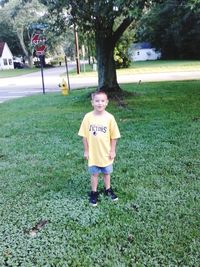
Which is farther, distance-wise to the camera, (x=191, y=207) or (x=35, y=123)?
(x=35, y=123)

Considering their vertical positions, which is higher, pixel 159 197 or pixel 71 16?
pixel 71 16

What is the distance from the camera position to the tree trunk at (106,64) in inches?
458

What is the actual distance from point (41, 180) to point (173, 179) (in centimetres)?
165

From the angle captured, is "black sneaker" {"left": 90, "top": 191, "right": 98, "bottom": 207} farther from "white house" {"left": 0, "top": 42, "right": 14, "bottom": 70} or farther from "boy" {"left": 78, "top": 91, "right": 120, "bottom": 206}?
"white house" {"left": 0, "top": 42, "right": 14, "bottom": 70}

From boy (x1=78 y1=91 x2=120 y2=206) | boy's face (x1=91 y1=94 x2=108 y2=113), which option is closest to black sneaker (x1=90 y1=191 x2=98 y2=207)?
boy (x1=78 y1=91 x2=120 y2=206)

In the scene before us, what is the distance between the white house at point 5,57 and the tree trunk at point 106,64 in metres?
56.6

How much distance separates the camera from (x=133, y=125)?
7359mm

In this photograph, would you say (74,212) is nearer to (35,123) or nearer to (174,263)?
(174,263)

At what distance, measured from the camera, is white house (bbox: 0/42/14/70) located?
6581 cm

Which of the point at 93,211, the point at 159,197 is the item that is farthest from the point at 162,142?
the point at 93,211

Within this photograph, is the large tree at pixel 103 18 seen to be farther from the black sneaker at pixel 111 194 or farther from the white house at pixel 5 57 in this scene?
the white house at pixel 5 57

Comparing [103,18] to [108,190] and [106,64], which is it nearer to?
[106,64]

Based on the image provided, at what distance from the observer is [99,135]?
3.64 meters

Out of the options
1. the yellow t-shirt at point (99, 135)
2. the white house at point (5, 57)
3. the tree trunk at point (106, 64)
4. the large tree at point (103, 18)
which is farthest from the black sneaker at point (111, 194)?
the white house at point (5, 57)
